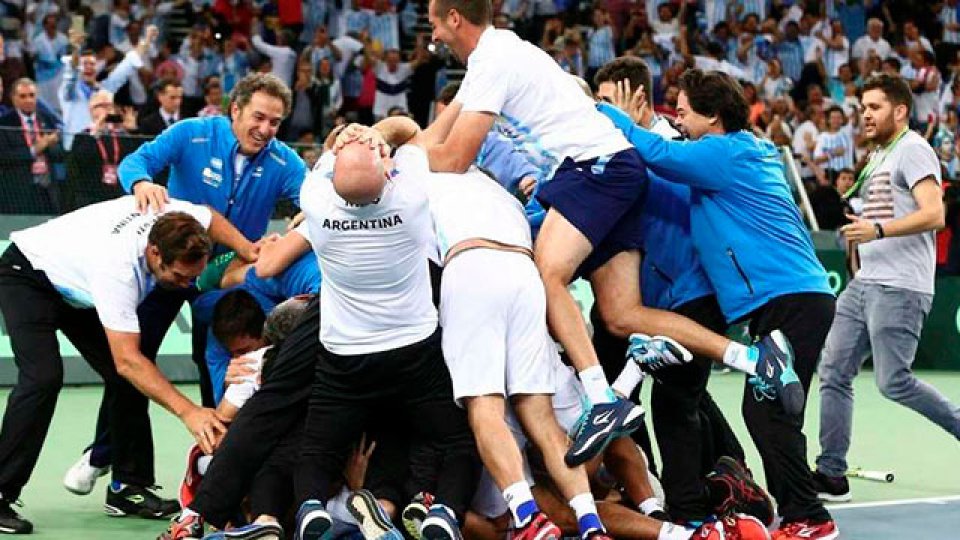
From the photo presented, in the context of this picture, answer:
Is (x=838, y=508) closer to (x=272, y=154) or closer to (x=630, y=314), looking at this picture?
(x=630, y=314)

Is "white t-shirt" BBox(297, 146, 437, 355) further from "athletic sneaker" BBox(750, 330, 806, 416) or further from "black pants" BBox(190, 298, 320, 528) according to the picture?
"athletic sneaker" BBox(750, 330, 806, 416)

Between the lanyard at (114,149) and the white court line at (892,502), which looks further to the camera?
the lanyard at (114,149)

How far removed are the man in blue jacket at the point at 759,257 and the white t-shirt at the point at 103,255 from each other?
8.23 ft

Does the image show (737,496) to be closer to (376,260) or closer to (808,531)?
(808,531)

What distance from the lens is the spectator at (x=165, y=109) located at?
48.7ft

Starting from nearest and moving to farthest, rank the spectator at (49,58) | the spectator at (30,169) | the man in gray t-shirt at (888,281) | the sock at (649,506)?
the sock at (649,506) → the man in gray t-shirt at (888,281) → the spectator at (30,169) → the spectator at (49,58)

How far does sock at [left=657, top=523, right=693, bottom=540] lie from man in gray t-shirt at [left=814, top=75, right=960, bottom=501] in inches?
84.7

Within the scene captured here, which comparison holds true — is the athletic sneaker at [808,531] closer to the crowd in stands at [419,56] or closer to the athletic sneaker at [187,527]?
the athletic sneaker at [187,527]

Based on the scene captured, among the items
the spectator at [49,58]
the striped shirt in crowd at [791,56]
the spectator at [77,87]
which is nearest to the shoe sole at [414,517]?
the spectator at [77,87]

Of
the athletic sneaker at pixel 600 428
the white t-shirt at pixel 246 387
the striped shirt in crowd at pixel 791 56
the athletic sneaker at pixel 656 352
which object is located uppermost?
the athletic sneaker at pixel 656 352

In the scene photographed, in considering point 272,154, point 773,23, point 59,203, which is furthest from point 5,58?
point 773,23

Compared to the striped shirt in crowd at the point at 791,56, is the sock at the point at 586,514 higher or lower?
higher

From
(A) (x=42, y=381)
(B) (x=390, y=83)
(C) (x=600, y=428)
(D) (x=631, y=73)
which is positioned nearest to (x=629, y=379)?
(C) (x=600, y=428)

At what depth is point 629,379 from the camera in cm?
740
